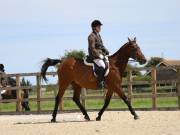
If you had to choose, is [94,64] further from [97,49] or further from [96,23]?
[96,23]

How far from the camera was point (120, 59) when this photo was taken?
45.7ft

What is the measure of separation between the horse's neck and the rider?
0.27 metres

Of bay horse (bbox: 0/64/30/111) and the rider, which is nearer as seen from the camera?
the rider

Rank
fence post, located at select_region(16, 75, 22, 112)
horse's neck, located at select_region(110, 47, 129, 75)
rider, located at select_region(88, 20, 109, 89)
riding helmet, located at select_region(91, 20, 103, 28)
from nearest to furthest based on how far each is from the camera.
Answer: rider, located at select_region(88, 20, 109, 89)
riding helmet, located at select_region(91, 20, 103, 28)
horse's neck, located at select_region(110, 47, 129, 75)
fence post, located at select_region(16, 75, 22, 112)

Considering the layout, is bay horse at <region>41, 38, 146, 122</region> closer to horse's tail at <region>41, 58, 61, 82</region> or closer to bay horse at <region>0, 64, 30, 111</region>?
horse's tail at <region>41, 58, 61, 82</region>

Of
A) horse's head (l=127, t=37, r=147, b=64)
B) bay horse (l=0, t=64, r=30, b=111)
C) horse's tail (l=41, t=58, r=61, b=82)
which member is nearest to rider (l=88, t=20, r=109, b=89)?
horse's head (l=127, t=37, r=147, b=64)

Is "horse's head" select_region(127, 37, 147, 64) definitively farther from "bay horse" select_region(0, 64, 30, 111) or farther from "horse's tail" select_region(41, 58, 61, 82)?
"bay horse" select_region(0, 64, 30, 111)

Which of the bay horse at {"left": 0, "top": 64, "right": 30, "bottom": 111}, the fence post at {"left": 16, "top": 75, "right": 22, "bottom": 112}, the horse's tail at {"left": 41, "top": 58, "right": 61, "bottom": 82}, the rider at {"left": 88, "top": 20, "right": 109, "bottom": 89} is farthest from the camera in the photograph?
the bay horse at {"left": 0, "top": 64, "right": 30, "bottom": 111}

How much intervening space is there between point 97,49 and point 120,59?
2.30 feet

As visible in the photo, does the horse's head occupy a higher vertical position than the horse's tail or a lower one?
higher

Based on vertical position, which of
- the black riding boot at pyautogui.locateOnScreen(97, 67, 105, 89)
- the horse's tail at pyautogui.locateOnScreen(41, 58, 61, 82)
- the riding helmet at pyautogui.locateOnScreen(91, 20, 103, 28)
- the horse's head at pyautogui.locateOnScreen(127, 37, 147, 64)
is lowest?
the black riding boot at pyautogui.locateOnScreen(97, 67, 105, 89)

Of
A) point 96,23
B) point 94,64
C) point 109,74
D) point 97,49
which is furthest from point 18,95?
point 96,23

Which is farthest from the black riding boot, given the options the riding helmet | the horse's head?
the riding helmet

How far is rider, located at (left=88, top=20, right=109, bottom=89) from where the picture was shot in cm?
1348
